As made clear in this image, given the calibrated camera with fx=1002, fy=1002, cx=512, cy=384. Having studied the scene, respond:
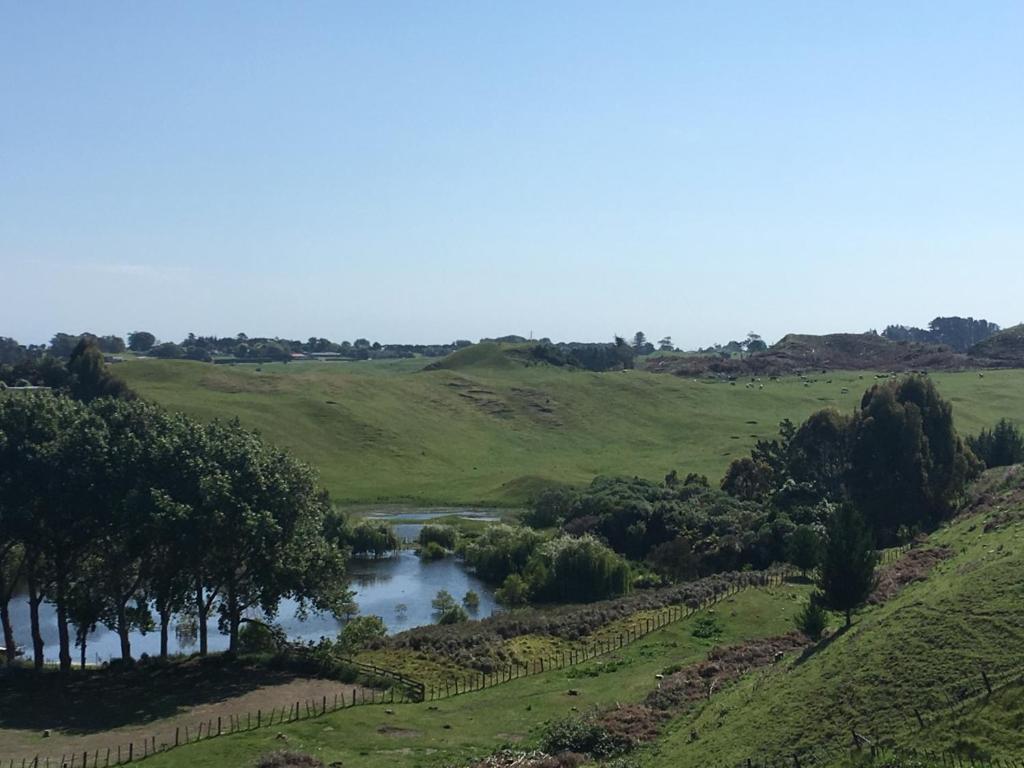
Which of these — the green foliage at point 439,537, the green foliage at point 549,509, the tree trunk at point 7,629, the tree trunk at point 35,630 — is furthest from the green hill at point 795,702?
the green foliage at point 549,509

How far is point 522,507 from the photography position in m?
122

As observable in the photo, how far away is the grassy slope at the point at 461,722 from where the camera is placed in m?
39.4

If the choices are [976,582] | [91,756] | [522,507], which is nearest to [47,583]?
[91,756]

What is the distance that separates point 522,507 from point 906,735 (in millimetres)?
92448

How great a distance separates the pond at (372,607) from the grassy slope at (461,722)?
1661 centimetres

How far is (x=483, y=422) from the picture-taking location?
17900 cm

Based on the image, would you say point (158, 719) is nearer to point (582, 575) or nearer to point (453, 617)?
point (453, 617)

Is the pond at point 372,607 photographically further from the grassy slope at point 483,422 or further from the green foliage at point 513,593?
the grassy slope at point 483,422

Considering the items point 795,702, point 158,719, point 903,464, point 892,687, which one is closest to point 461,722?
point 158,719

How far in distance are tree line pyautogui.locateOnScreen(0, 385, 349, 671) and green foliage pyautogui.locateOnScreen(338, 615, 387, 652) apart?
6.27 feet

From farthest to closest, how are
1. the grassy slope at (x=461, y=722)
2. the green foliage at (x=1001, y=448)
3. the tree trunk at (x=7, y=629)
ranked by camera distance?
the green foliage at (x=1001, y=448) < the tree trunk at (x=7, y=629) < the grassy slope at (x=461, y=722)

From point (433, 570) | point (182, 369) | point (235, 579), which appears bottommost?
point (433, 570)

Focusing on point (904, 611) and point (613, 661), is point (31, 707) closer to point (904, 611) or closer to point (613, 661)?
point (613, 661)

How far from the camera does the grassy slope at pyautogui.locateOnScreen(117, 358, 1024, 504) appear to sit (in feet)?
460
